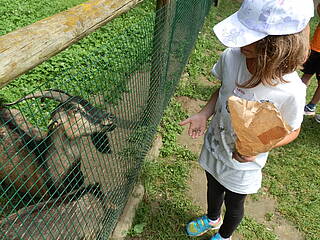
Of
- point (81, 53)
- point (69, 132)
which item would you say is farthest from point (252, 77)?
point (81, 53)

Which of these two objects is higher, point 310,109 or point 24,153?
point 24,153

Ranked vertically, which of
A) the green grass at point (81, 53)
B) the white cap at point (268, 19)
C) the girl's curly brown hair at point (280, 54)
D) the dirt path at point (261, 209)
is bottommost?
the dirt path at point (261, 209)

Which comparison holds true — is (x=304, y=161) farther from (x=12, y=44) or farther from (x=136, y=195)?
(x=12, y=44)

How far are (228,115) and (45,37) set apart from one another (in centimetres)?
105

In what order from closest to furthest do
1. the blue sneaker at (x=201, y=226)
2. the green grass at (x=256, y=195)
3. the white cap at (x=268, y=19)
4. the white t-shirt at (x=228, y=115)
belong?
1. the white cap at (x=268, y=19)
2. the white t-shirt at (x=228, y=115)
3. the blue sneaker at (x=201, y=226)
4. the green grass at (x=256, y=195)

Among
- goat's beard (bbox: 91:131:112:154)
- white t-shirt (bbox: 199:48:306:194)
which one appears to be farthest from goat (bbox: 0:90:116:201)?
white t-shirt (bbox: 199:48:306:194)

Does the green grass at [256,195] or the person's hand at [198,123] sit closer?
the person's hand at [198,123]

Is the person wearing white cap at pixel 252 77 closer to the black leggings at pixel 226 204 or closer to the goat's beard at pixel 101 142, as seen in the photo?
the black leggings at pixel 226 204

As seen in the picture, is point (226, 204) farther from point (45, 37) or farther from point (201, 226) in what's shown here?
point (45, 37)

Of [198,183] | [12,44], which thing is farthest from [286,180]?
[12,44]

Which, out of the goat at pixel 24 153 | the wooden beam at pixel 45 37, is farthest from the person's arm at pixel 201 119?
the goat at pixel 24 153

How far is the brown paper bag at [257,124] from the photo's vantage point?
130cm

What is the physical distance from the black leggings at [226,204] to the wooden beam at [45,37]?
122 cm

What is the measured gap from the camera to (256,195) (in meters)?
2.85
